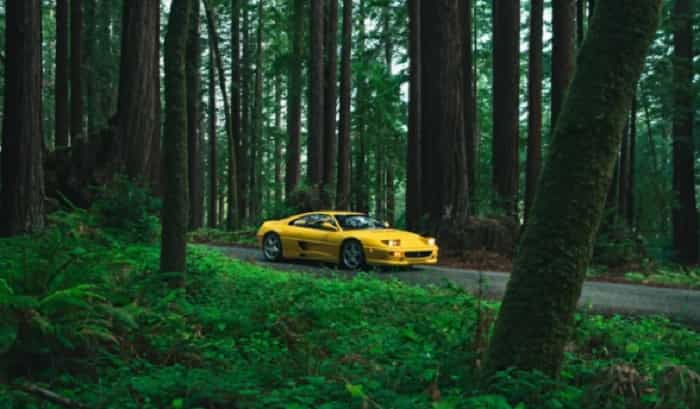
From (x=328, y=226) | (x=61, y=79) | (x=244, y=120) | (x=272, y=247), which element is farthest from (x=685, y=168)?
(x=61, y=79)

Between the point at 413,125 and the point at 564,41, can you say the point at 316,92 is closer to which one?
the point at 413,125

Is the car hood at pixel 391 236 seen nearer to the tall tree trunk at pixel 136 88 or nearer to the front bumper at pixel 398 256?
the front bumper at pixel 398 256

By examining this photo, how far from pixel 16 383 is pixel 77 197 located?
1097 cm

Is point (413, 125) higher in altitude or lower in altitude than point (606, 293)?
higher

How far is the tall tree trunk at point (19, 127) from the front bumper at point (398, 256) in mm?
6546

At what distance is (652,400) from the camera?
12.2 ft

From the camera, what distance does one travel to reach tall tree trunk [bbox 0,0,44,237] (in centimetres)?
1038

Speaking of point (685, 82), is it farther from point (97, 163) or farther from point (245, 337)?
point (245, 337)

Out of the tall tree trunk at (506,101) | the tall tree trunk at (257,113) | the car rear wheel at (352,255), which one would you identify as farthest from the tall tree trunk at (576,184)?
the tall tree trunk at (257,113)

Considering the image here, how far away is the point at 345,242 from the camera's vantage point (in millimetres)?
13945

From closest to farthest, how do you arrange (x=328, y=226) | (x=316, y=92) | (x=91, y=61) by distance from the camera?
(x=328, y=226), (x=316, y=92), (x=91, y=61)

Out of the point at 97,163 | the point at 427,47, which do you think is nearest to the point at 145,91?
the point at 97,163

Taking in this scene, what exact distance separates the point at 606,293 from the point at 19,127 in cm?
1055

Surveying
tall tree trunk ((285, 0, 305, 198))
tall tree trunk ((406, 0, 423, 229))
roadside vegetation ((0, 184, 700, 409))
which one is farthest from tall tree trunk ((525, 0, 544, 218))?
roadside vegetation ((0, 184, 700, 409))
